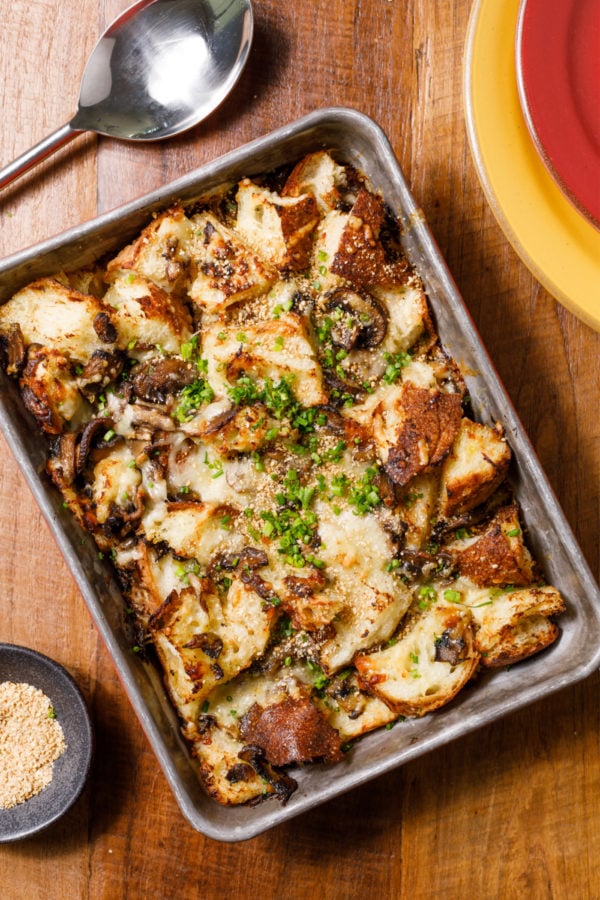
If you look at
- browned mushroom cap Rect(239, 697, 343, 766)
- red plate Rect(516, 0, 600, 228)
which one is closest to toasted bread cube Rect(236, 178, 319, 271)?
red plate Rect(516, 0, 600, 228)

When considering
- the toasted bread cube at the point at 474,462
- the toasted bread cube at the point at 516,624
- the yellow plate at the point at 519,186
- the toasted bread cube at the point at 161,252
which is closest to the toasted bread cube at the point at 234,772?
the toasted bread cube at the point at 516,624

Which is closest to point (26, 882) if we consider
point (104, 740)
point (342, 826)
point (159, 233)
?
point (104, 740)

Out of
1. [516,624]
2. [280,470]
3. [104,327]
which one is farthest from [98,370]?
[516,624]

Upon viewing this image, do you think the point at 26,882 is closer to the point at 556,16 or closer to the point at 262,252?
the point at 262,252

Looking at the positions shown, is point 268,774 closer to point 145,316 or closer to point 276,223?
point 145,316

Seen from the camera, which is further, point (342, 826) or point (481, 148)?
point (342, 826)

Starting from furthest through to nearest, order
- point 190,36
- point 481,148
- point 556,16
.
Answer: point 190,36 → point 481,148 → point 556,16
